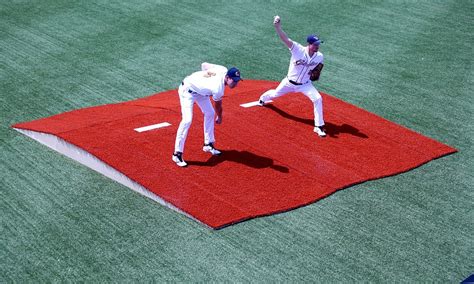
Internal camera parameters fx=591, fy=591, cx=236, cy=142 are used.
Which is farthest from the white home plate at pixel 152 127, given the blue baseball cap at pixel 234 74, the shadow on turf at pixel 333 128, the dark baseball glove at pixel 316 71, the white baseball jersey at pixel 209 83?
the dark baseball glove at pixel 316 71

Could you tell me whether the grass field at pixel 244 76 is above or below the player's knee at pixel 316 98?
below

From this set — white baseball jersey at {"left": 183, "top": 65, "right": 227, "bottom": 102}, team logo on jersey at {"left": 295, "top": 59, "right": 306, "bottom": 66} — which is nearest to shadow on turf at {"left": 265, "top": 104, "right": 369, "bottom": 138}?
team logo on jersey at {"left": 295, "top": 59, "right": 306, "bottom": 66}

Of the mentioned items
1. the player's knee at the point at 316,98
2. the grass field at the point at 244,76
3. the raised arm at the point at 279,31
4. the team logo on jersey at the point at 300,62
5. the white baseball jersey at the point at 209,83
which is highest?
the raised arm at the point at 279,31

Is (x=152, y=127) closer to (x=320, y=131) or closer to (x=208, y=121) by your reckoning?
(x=208, y=121)

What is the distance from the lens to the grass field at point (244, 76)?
8031 millimetres

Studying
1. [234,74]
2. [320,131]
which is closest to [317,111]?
[320,131]

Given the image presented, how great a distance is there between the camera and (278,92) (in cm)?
1220

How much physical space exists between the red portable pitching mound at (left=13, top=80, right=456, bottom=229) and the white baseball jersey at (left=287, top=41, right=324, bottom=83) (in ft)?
3.23

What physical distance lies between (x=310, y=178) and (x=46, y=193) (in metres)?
4.33

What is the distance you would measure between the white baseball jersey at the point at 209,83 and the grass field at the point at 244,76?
1.98 m

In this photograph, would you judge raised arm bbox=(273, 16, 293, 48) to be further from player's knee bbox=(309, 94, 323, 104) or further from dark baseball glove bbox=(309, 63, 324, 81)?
player's knee bbox=(309, 94, 323, 104)

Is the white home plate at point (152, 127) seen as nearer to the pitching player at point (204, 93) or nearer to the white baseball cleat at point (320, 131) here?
the pitching player at point (204, 93)

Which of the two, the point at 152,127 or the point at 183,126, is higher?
the point at 183,126

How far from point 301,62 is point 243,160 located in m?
2.48
